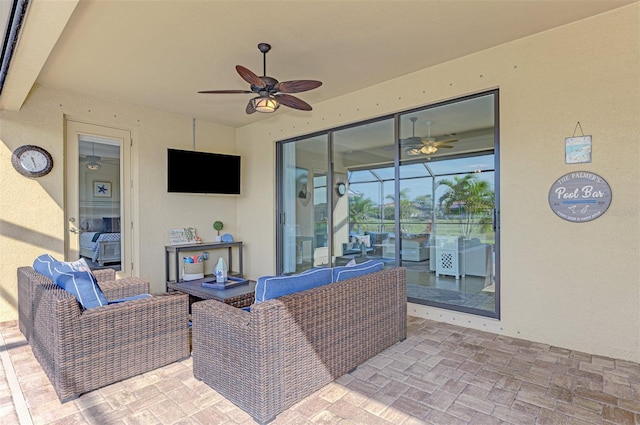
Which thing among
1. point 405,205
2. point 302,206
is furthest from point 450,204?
point 302,206

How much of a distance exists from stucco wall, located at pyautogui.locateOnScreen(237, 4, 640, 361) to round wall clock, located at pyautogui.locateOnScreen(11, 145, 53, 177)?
4.69m

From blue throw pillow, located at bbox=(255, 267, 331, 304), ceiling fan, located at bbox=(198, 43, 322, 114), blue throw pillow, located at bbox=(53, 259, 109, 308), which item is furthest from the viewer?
ceiling fan, located at bbox=(198, 43, 322, 114)

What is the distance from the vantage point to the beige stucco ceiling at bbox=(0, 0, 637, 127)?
8.59ft

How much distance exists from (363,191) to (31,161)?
4164 mm

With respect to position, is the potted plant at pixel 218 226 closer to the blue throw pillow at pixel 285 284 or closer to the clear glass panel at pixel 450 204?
the clear glass panel at pixel 450 204

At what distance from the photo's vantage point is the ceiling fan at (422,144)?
406 cm

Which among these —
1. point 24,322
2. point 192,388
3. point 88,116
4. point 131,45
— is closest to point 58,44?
point 131,45

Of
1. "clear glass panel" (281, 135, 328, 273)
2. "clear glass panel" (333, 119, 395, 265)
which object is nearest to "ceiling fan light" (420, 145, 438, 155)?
"clear glass panel" (333, 119, 395, 265)

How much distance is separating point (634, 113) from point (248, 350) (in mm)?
3422

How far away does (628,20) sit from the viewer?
2693mm

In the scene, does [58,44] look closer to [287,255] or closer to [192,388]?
[192,388]

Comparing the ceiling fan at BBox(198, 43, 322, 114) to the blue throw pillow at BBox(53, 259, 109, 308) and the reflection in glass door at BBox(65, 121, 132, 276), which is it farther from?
the reflection in glass door at BBox(65, 121, 132, 276)

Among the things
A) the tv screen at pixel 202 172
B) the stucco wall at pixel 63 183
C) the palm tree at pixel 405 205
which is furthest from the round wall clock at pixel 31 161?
the palm tree at pixel 405 205

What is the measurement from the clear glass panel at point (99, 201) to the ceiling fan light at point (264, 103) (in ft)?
9.35
